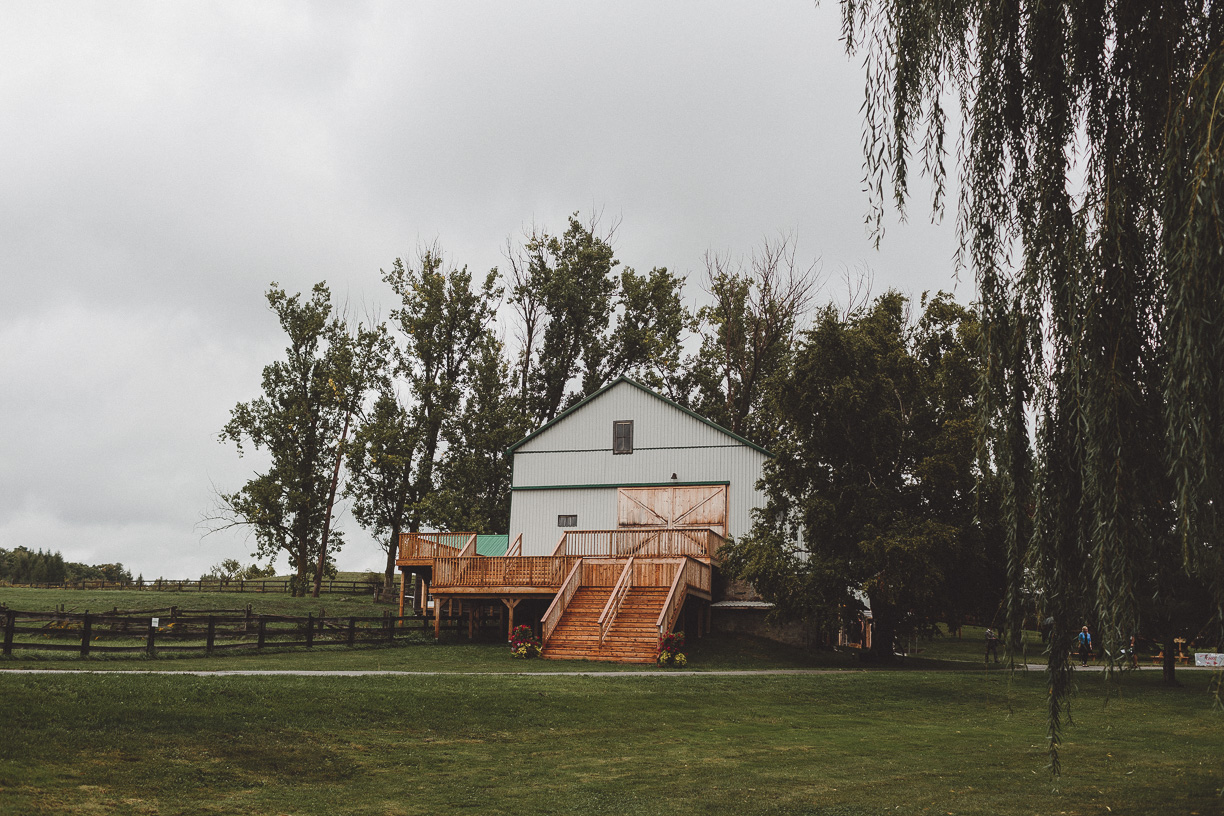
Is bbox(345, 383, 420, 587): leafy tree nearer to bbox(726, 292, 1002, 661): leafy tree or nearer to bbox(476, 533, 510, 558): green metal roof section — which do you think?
bbox(476, 533, 510, 558): green metal roof section

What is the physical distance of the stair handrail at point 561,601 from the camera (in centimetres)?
2375

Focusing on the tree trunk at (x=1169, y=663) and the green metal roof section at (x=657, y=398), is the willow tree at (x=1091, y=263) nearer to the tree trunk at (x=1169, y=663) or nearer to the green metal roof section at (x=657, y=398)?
the tree trunk at (x=1169, y=663)

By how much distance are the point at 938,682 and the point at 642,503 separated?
11780 millimetres

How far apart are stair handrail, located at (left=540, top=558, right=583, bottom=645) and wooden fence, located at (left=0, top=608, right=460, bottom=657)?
4.89 metres

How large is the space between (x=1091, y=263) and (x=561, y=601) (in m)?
19.8

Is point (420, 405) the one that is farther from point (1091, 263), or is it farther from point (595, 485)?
point (1091, 263)

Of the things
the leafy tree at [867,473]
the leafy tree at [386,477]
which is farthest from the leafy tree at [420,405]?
the leafy tree at [867,473]

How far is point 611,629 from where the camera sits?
23.7m

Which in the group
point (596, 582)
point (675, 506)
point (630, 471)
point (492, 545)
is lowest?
point (596, 582)

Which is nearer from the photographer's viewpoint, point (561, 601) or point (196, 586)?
point (561, 601)

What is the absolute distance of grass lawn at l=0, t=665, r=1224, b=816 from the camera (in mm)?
9312

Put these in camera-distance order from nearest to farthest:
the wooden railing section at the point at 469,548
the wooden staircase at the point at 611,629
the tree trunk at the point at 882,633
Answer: the wooden staircase at the point at 611,629
the tree trunk at the point at 882,633
the wooden railing section at the point at 469,548

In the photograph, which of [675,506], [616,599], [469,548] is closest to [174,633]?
[469,548]

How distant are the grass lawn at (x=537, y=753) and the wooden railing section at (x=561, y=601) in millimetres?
6113
